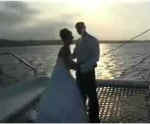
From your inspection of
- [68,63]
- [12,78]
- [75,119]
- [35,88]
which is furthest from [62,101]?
[12,78]

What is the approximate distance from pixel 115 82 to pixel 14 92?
425cm

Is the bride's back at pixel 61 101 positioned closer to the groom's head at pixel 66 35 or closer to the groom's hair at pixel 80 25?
the groom's head at pixel 66 35

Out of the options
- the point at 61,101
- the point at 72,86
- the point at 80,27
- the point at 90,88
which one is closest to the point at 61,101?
the point at 61,101

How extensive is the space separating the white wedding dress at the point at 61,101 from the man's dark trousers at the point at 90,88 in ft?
1.37

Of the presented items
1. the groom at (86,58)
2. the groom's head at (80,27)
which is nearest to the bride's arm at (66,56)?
the groom at (86,58)

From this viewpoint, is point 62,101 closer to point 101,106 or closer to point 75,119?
point 75,119

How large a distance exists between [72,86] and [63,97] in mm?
301

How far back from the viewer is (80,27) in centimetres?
580

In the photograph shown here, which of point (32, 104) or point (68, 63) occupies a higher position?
point (68, 63)

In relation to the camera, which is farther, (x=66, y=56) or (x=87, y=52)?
(x=87, y=52)

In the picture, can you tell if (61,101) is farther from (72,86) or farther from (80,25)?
(80,25)

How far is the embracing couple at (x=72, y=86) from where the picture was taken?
5086 millimetres

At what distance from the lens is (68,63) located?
18.2 ft

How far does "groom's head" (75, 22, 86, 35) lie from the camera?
576 cm
